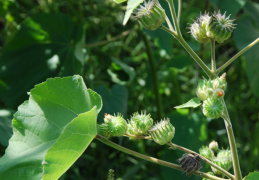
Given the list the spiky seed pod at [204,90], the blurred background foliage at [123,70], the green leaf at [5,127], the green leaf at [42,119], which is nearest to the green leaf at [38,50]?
the blurred background foliage at [123,70]

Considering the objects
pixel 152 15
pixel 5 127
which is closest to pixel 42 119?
pixel 152 15

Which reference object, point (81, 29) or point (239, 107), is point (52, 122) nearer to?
point (81, 29)

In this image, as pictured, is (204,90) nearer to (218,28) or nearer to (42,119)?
(218,28)

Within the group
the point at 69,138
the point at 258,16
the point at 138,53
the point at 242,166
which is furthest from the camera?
the point at 138,53

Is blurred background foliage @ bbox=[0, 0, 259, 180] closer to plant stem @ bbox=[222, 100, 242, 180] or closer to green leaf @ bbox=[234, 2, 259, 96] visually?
green leaf @ bbox=[234, 2, 259, 96]

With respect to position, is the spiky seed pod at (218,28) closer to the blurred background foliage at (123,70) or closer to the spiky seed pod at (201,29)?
the spiky seed pod at (201,29)

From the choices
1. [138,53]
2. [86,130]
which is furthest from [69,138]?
[138,53]
